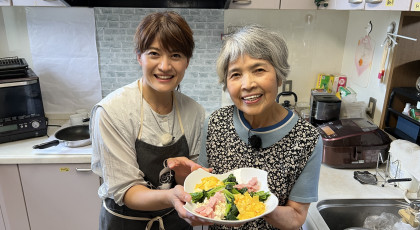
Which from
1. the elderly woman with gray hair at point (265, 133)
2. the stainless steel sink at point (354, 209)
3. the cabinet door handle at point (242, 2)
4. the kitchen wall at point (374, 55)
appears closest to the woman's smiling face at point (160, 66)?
the elderly woman with gray hair at point (265, 133)

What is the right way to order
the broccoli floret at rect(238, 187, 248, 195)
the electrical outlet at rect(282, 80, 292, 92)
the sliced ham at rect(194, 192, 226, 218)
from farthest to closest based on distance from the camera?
the electrical outlet at rect(282, 80, 292, 92)
the broccoli floret at rect(238, 187, 248, 195)
the sliced ham at rect(194, 192, 226, 218)

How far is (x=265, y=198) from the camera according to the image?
0.88m

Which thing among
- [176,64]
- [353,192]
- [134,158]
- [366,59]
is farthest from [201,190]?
[366,59]

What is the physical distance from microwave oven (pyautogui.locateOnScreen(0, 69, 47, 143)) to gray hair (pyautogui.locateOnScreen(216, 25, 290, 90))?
1507 millimetres

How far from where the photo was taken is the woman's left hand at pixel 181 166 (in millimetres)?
1049

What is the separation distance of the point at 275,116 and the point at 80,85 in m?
1.72

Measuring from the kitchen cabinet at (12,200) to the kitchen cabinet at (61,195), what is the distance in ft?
0.10

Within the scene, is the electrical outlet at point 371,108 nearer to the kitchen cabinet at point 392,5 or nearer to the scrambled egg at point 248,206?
the kitchen cabinet at point 392,5

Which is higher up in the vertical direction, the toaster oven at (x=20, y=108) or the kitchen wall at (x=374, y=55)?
the kitchen wall at (x=374, y=55)

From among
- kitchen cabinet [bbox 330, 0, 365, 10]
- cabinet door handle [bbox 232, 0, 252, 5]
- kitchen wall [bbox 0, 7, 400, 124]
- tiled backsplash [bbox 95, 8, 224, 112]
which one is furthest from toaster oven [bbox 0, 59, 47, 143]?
kitchen cabinet [bbox 330, 0, 365, 10]

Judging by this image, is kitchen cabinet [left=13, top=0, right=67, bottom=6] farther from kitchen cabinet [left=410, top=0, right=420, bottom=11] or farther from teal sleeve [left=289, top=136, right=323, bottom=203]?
kitchen cabinet [left=410, top=0, right=420, bottom=11]

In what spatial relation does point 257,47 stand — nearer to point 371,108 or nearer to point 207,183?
point 207,183

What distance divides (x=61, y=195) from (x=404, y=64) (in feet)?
6.92

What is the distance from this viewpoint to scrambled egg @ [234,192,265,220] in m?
0.82
